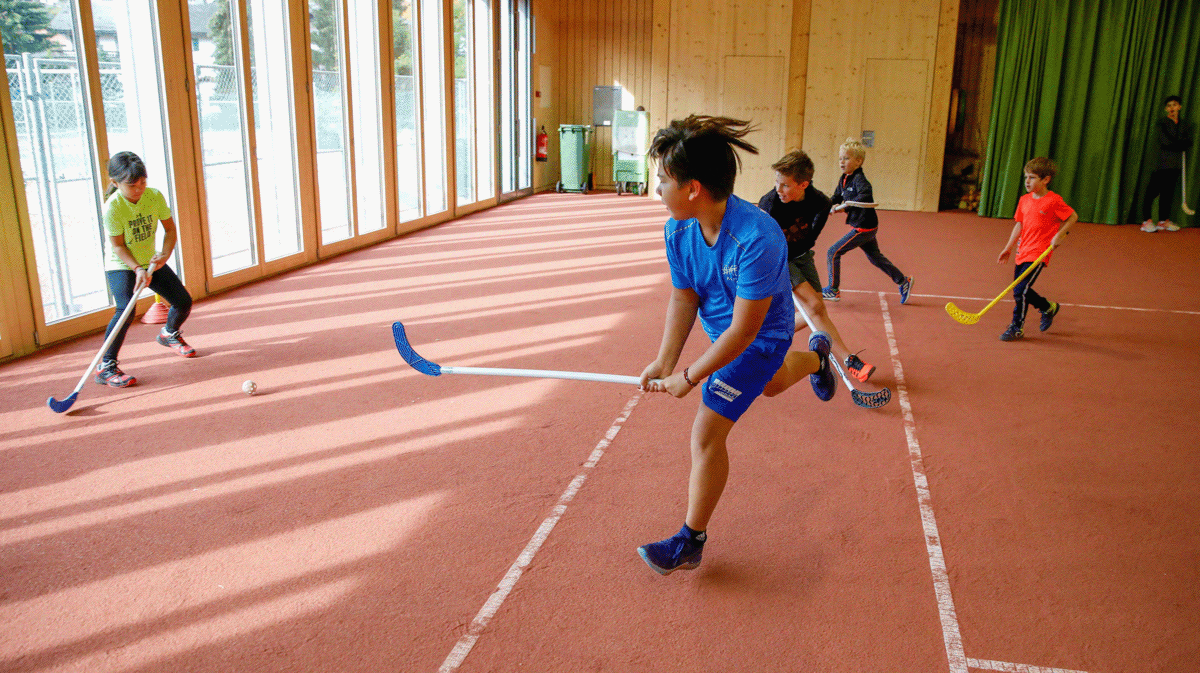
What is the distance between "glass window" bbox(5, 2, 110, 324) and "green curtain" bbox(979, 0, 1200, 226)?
557 inches

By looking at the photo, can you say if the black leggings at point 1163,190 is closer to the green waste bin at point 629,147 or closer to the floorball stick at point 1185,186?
the floorball stick at point 1185,186

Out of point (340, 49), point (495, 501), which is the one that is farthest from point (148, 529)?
point (340, 49)

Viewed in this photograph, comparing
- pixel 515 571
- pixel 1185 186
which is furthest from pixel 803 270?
pixel 1185 186

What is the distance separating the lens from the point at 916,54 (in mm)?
15258

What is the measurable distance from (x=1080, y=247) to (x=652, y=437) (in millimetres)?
9967

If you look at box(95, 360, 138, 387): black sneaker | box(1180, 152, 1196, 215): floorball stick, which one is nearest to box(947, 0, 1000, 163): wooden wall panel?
box(1180, 152, 1196, 215): floorball stick

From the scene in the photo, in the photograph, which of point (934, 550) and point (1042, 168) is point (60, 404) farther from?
point (1042, 168)

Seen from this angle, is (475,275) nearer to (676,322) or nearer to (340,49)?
(340,49)

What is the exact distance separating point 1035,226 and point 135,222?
260 inches

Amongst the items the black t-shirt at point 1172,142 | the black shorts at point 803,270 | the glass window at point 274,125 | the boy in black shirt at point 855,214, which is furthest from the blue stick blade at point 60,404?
the black t-shirt at point 1172,142

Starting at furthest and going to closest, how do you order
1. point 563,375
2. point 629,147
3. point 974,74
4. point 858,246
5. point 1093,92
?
point 629,147
point 974,74
point 1093,92
point 858,246
point 563,375

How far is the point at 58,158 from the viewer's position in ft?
21.0

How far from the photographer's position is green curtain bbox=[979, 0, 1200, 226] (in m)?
13.9

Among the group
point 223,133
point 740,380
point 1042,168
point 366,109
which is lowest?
point 740,380
